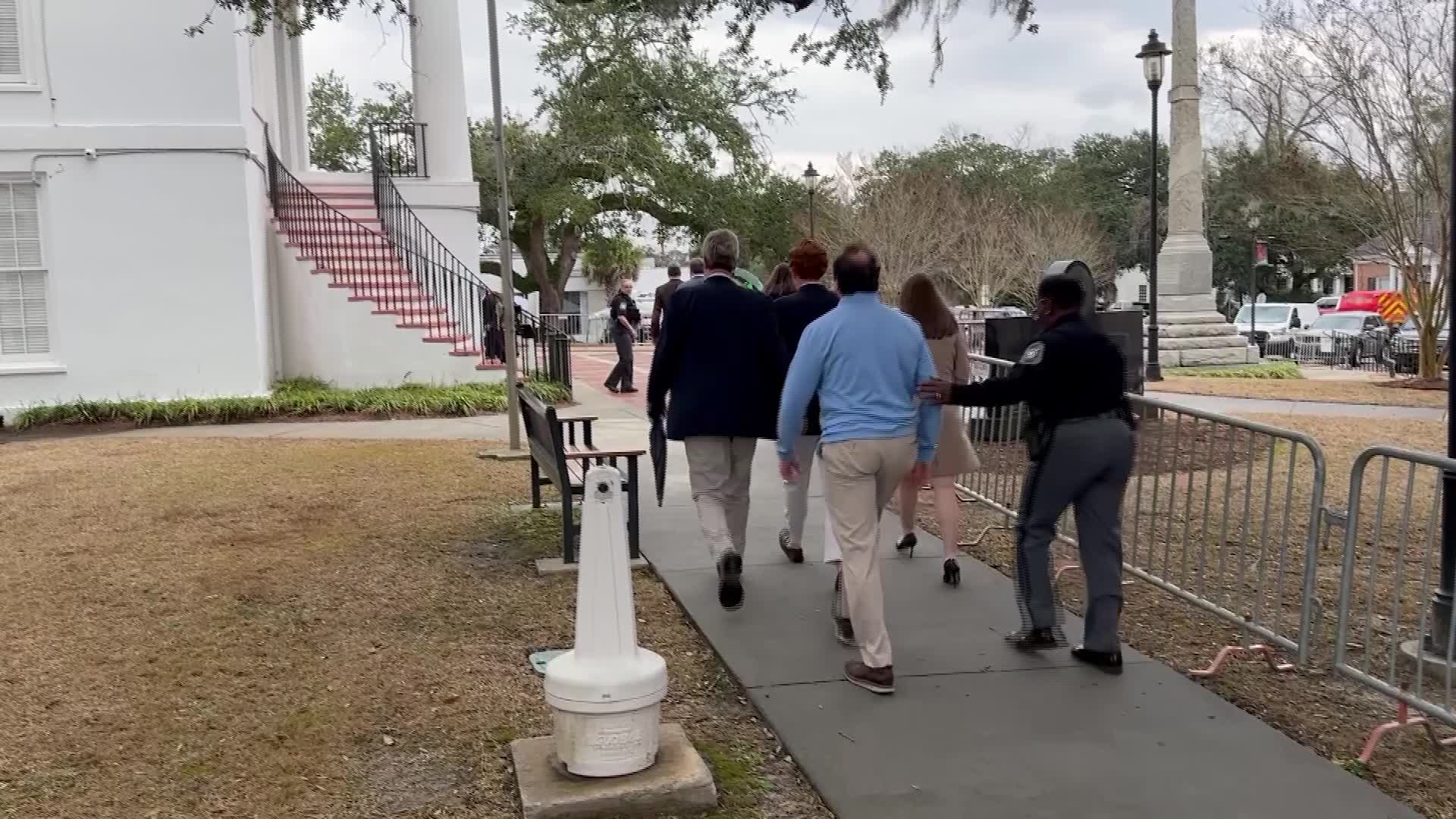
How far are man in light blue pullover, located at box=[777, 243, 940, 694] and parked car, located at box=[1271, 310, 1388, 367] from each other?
24.3 metres

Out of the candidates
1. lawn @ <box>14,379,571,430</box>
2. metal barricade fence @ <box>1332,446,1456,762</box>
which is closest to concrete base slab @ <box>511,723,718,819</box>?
metal barricade fence @ <box>1332,446,1456,762</box>

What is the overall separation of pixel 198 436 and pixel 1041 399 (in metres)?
10.2

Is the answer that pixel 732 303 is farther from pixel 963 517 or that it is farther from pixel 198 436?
pixel 198 436

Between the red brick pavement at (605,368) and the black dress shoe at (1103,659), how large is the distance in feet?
33.1

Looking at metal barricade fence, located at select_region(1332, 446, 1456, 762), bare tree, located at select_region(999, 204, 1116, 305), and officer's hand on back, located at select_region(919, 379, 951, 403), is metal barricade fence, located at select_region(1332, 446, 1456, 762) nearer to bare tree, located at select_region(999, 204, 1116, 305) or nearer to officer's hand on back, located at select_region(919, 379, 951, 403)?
officer's hand on back, located at select_region(919, 379, 951, 403)

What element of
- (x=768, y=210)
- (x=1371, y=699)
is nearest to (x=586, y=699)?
(x=1371, y=699)

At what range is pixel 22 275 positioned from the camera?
13.6 meters

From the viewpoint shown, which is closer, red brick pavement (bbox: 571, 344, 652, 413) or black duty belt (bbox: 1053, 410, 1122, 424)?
black duty belt (bbox: 1053, 410, 1122, 424)

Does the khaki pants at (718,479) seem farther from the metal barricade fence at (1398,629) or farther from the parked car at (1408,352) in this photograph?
the parked car at (1408,352)

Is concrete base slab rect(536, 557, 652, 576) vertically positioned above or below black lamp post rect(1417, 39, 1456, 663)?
below

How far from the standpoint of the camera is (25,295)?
13625mm

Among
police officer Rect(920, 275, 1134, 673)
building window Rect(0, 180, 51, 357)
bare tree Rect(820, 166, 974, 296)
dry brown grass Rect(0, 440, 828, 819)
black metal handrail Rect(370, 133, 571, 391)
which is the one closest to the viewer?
dry brown grass Rect(0, 440, 828, 819)

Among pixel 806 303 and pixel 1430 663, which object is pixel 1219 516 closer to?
pixel 1430 663

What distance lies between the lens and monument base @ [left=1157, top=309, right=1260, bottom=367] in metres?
23.6
